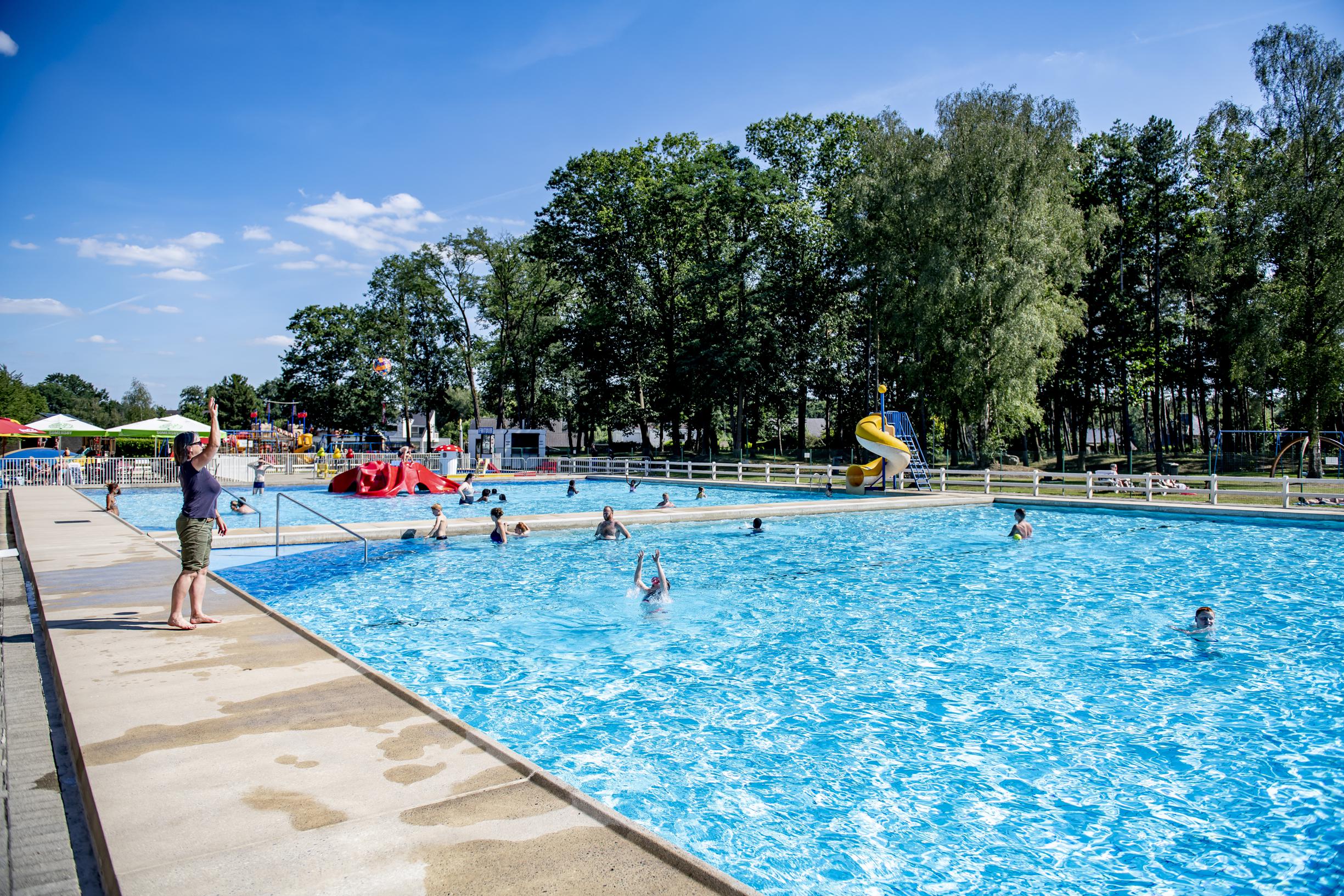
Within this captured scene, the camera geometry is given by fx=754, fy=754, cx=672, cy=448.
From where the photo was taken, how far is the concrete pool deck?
3.34 metres

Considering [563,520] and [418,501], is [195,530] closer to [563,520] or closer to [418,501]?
[563,520]

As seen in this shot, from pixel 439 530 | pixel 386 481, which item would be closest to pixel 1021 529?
pixel 439 530

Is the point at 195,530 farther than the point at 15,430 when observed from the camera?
No

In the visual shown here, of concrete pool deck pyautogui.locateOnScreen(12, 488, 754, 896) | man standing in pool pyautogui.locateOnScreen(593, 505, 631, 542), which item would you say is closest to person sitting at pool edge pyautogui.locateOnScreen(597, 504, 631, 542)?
man standing in pool pyautogui.locateOnScreen(593, 505, 631, 542)

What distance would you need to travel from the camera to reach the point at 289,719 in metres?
5.24

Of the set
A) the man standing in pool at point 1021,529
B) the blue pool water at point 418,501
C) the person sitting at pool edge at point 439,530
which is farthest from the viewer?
the blue pool water at point 418,501

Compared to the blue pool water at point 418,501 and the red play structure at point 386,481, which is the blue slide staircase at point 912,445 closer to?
the blue pool water at point 418,501

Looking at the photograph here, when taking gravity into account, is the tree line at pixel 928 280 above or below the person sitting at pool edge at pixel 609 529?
above

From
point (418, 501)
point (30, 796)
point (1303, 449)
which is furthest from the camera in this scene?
point (418, 501)

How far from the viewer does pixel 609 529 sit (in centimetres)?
1888

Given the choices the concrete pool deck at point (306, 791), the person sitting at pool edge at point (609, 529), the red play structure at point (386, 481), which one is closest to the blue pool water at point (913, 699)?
the concrete pool deck at point (306, 791)

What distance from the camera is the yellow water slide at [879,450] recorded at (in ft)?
99.7

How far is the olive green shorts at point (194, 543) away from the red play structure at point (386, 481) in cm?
2423

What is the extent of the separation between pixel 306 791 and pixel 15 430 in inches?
1752
